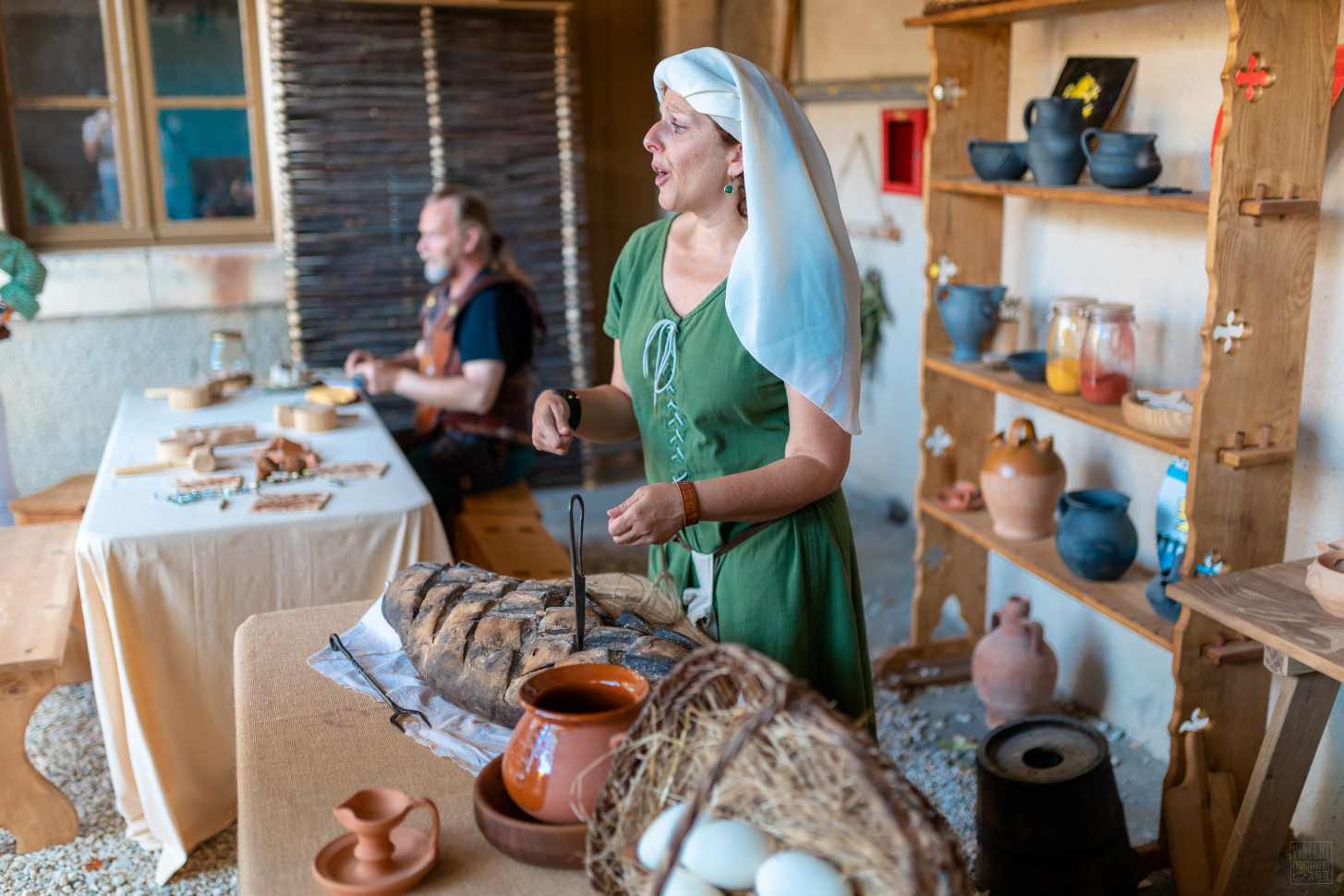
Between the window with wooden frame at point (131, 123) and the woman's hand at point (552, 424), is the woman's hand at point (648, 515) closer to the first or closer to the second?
the woman's hand at point (552, 424)

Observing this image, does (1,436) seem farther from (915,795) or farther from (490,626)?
(915,795)

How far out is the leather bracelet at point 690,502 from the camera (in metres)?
1.62

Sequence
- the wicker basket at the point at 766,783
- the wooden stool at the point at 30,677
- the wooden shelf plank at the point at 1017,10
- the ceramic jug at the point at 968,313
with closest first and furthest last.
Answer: the wicker basket at the point at 766,783
the wooden stool at the point at 30,677
the wooden shelf plank at the point at 1017,10
the ceramic jug at the point at 968,313

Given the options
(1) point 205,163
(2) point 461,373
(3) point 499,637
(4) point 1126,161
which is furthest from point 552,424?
(1) point 205,163

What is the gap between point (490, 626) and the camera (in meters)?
1.56

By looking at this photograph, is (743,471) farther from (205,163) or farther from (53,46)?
(53,46)

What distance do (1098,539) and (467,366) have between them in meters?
1.95

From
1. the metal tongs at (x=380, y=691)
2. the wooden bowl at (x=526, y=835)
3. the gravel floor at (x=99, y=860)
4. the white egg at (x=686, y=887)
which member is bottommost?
the gravel floor at (x=99, y=860)

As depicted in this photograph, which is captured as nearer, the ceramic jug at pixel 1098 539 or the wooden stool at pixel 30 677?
the wooden stool at pixel 30 677

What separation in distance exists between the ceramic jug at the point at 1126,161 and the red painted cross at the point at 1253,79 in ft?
1.04

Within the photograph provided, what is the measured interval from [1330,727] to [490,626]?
1.98m

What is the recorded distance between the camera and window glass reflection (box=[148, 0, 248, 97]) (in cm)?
479

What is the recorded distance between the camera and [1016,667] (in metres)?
2.96

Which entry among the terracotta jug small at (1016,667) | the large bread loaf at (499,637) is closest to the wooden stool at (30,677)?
the large bread loaf at (499,637)
